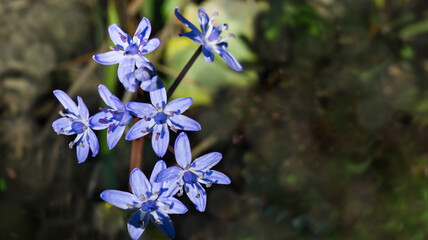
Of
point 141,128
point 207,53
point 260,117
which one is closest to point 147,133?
point 141,128

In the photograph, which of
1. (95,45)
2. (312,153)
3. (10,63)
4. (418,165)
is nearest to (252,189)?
(312,153)

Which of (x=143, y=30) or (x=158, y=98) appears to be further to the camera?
(x=143, y=30)

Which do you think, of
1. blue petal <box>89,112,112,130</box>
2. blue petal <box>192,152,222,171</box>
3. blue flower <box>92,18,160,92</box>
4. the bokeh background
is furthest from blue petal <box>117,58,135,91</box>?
the bokeh background

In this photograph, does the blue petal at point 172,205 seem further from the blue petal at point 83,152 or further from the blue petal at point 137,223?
the blue petal at point 83,152

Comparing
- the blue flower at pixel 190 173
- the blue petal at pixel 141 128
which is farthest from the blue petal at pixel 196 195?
the blue petal at pixel 141 128

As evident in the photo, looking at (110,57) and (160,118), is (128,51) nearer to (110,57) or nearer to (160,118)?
(110,57)

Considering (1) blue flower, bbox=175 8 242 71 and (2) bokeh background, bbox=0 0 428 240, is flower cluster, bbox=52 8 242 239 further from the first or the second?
(2) bokeh background, bbox=0 0 428 240

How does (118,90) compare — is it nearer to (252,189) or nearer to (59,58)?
(59,58)
